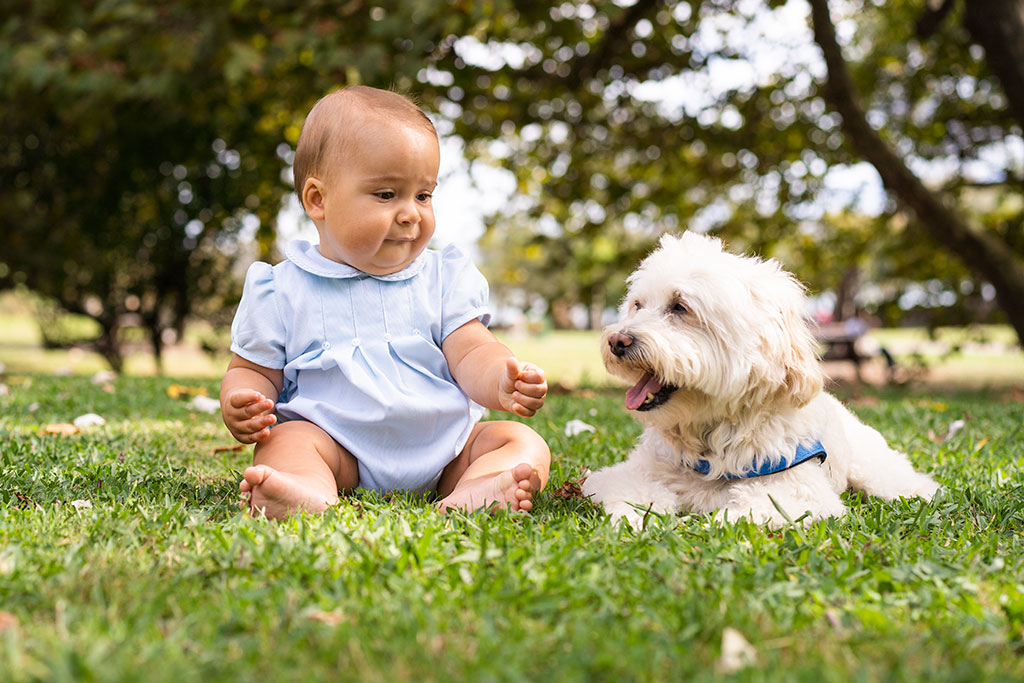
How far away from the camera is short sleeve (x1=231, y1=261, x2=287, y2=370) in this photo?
3.20m

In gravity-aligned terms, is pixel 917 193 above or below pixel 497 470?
above

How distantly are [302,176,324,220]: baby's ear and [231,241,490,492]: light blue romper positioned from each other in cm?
19

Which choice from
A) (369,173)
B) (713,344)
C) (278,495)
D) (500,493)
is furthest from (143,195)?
(713,344)

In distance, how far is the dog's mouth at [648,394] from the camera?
3016mm

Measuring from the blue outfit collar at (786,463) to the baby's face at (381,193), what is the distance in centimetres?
141

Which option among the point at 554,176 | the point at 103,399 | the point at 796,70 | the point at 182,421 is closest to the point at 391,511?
the point at 182,421

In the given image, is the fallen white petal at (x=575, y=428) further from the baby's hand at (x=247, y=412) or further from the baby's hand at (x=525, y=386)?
the baby's hand at (x=247, y=412)

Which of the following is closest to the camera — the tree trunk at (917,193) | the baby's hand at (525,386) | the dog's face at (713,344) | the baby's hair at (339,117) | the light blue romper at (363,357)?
the baby's hand at (525,386)

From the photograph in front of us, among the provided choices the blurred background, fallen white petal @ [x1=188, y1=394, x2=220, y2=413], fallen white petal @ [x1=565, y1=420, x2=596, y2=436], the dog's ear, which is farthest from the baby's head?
Answer: the blurred background

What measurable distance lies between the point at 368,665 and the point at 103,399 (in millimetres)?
5183

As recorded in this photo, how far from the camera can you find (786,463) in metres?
3.06

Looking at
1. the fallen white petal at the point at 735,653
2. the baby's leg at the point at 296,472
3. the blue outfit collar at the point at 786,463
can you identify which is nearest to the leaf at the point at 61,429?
the baby's leg at the point at 296,472

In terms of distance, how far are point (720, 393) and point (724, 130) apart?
9058 mm

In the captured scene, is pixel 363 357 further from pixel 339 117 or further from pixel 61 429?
pixel 61 429
